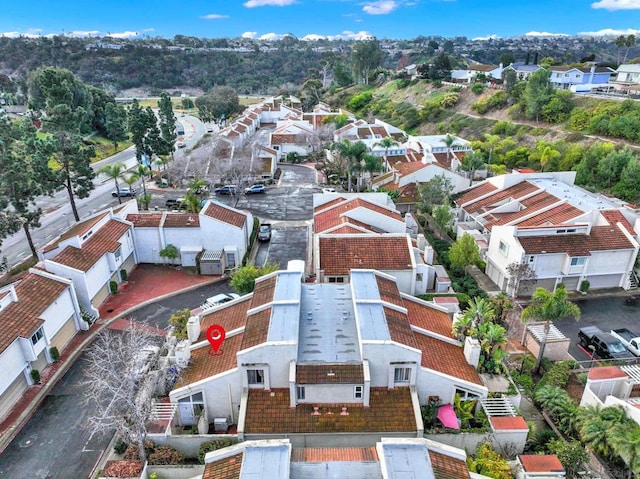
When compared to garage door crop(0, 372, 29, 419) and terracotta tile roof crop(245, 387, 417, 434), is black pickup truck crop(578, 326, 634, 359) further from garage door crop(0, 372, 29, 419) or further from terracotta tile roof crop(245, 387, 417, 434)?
garage door crop(0, 372, 29, 419)

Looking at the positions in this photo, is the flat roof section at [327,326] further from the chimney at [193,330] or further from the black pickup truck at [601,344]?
the black pickup truck at [601,344]

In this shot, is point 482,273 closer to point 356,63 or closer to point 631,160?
point 631,160

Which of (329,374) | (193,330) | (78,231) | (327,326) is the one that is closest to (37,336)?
(193,330)

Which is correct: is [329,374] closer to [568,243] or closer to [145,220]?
[568,243]

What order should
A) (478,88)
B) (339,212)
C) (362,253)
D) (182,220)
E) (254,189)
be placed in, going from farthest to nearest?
(478,88), (254,189), (339,212), (182,220), (362,253)

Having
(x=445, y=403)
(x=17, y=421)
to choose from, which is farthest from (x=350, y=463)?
(x=17, y=421)

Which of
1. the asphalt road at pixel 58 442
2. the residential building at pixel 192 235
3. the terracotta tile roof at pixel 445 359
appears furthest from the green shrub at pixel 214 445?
the residential building at pixel 192 235

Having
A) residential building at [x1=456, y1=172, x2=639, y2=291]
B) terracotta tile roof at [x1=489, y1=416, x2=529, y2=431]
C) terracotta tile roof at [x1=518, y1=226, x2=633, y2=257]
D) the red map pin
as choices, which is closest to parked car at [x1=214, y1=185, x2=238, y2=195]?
residential building at [x1=456, y1=172, x2=639, y2=291]
